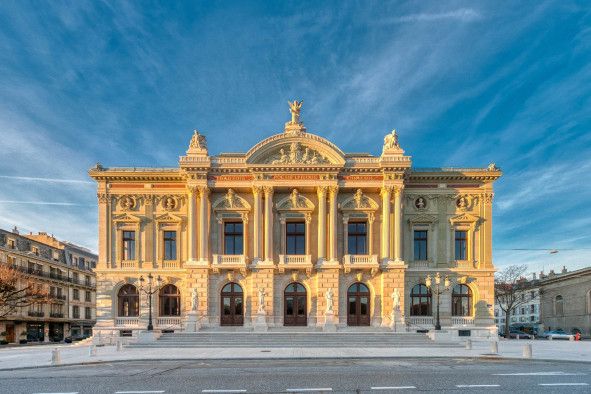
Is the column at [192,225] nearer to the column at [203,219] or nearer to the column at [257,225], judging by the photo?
the column at [203,219]

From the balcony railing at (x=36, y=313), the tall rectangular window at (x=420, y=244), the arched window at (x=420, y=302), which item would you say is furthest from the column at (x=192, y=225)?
the balcony railing at (x=36, y=313)

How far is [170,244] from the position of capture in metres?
36.1

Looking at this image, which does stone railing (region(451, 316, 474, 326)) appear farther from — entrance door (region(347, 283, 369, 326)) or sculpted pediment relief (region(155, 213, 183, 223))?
sculpted pediment relief (region(155, 213, 183, 223))

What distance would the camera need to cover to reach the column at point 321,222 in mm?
34125

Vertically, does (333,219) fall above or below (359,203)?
below

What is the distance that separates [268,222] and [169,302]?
10.6 m

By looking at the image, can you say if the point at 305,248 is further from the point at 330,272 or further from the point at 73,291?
the point at 73,291

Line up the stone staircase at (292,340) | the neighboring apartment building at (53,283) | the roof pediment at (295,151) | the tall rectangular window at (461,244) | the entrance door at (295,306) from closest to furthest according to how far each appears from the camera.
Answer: the stone staircase at (292,340) < the entrance door at (295,306) < the roof pediment at (295,151) < the tall rectangular window at (461,244) < the neighboring apartment building at (53,283)

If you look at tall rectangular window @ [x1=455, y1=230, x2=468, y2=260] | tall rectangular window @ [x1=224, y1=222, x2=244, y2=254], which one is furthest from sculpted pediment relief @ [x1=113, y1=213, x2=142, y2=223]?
tall rectangular window @ [x1=455, y1=230, x2=468, y2=260]

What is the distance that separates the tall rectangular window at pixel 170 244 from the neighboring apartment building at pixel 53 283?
26.5 m

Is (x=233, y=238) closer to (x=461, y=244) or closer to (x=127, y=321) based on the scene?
(x=127, y=321)

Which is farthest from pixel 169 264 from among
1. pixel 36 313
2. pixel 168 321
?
pixel 36 313

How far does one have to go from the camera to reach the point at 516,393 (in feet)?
39.2

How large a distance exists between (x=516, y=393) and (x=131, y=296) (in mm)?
30764
